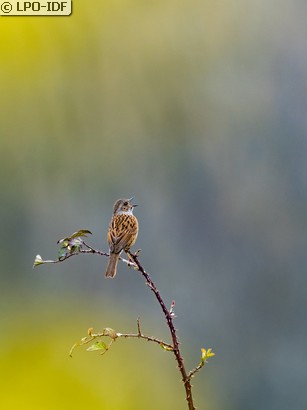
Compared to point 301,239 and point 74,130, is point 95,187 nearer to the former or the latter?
point 74,130

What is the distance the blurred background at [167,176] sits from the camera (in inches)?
68.9

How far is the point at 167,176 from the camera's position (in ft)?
5.93

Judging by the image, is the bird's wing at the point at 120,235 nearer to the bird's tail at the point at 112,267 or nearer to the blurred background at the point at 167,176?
the bird's tail at the point at 112,267
